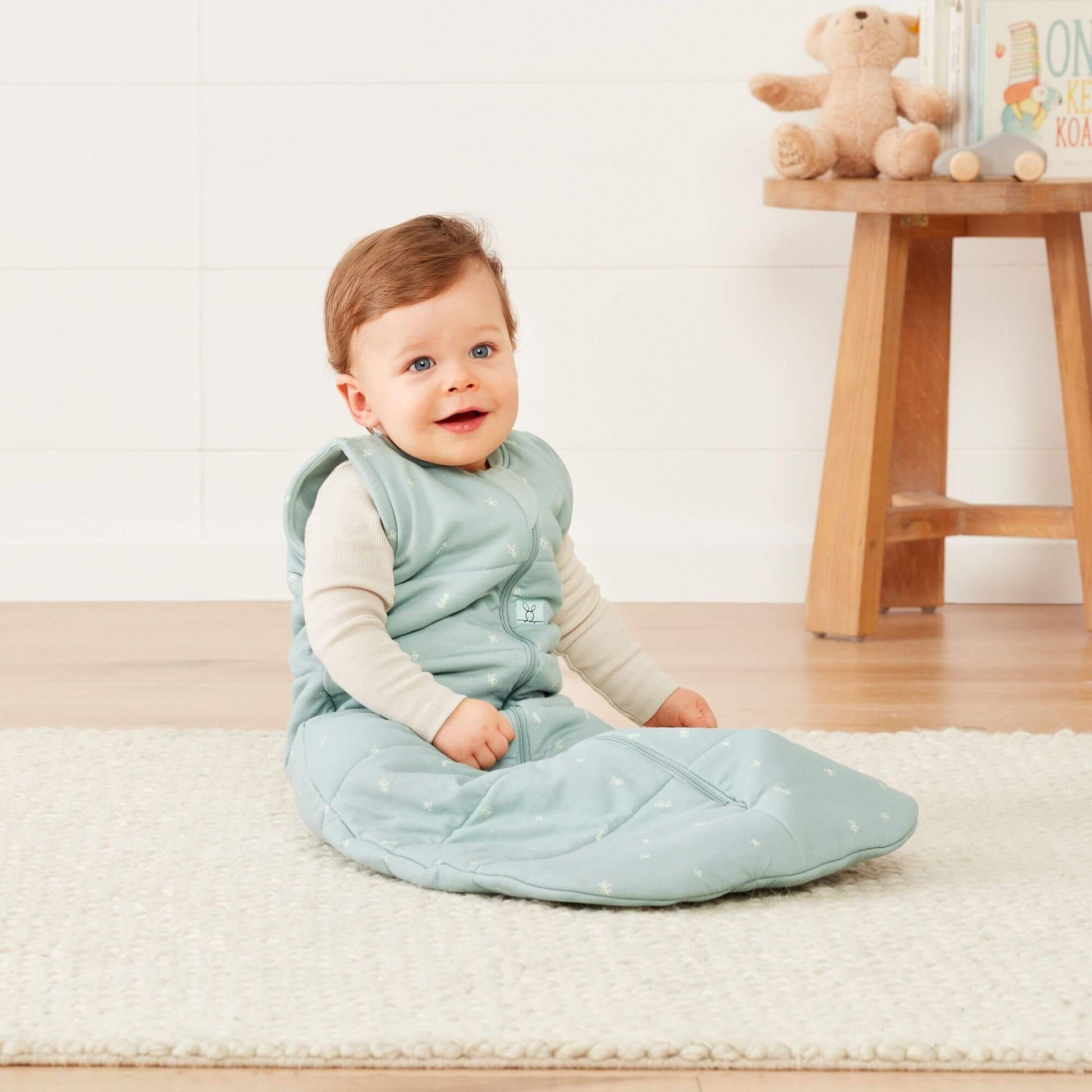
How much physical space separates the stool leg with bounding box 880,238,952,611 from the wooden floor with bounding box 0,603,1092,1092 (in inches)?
1.9

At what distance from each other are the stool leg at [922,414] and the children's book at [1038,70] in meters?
0.19

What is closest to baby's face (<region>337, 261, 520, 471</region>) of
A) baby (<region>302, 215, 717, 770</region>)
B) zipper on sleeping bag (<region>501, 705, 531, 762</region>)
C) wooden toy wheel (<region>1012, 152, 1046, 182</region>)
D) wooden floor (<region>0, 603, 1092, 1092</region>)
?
baby (<region>302, 215, 717, 770</region>)

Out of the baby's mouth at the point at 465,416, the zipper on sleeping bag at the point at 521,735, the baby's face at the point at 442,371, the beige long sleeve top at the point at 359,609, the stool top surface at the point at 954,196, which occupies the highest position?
the stool top surface at the point at 954,196

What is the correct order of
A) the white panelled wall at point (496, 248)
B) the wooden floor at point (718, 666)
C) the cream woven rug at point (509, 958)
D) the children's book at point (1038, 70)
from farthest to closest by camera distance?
1. the white panelled wall at point (496, 248)
2. the children's book at point (1038, 70)
3. the wooden floor at point (718, 666)
4. the cream woven rug at point (509, 958)

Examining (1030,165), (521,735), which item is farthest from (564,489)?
(1030,165)

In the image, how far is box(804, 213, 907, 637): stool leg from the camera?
1.81 m

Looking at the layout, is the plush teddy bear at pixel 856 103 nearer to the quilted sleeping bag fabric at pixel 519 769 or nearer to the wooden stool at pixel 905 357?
the wooden stool at pixel 905 357

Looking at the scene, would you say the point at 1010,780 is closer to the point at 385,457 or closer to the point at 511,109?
the point at 385,457

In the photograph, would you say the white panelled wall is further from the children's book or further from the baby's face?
the baby's face

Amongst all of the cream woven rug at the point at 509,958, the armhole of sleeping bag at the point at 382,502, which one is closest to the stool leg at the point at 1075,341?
the cream woven rug at the point at 509,958

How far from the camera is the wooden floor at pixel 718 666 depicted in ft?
4.78

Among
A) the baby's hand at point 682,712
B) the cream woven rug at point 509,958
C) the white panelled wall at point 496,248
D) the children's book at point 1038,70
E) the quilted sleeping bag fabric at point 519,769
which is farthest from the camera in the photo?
the white panelled wall at point 496,248

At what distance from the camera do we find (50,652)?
5.74 ft

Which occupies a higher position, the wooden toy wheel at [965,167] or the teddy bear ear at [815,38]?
the teddy bear ear at [815,38]
